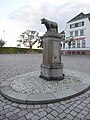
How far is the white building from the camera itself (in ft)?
108

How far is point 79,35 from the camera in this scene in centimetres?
3494

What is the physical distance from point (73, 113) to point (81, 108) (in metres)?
0.34

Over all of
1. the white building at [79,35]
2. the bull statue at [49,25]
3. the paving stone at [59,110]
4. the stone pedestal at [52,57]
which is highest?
the white building at [79,35]

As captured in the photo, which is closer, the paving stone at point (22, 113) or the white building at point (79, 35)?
the paving stone at point (22, 113)

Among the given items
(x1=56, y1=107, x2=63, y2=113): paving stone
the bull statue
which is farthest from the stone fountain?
(x1=56, y1=107, x2=63, y2=113): paving stone

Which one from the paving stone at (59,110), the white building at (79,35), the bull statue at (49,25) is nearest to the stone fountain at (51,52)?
the bull statue at (49,25)

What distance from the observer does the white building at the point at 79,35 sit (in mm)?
33000

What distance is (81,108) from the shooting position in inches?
117

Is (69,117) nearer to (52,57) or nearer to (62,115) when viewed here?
(62,115)

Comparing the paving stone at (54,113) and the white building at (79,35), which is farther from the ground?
the white building at (79,35)

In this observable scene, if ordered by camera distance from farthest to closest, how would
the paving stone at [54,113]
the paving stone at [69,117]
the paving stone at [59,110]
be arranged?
1. the paving stone at [59,110]
2. the paving stone at [54,113]
3. the paving stone at [69,117]

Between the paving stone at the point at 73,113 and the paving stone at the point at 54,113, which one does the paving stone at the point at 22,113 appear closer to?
the paving stone at the point at 54,113

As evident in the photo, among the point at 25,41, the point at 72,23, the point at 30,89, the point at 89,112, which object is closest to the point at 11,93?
the point at 30,89

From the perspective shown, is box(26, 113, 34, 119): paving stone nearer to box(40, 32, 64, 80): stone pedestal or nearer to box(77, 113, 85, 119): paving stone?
box(77, 113, 85, 119): paving stone
